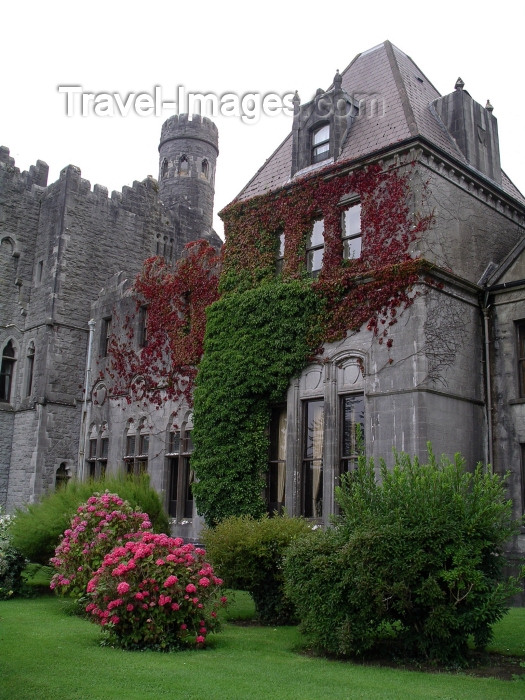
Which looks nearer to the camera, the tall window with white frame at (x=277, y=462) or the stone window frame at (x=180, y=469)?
the tall window with white frame at (x=277, y=462)

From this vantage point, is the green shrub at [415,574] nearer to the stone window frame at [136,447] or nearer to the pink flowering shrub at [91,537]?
the pink flowering shrub at [91,537]

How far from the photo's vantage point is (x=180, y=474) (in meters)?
22.0

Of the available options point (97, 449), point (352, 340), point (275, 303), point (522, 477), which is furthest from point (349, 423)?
point (97, 449)

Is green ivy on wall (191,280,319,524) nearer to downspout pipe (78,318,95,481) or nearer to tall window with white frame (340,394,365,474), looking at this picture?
tall window with white frame (340,394,365,474)

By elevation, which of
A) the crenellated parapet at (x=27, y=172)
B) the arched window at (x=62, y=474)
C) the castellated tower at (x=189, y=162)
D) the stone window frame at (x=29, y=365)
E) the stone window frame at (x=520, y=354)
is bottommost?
the arched window at (x=62, y=474)

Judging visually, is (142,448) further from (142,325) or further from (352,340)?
(352,340)

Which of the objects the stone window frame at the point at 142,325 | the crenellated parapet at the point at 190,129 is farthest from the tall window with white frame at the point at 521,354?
the crenellated parapet at the point at 190,129

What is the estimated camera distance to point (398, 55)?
2197cm

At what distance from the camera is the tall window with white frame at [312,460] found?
17.1 metres

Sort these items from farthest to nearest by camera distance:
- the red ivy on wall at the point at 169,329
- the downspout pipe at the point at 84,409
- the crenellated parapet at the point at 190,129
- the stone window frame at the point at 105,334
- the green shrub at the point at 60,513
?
the crenellated parapet at the point at 190,129 → the stone window frame at the point at 105,334 → the downspout pipe at the point at 84,409 → the red ivy on wall at the point at 169,329 → the green shrub at the point at 60,513

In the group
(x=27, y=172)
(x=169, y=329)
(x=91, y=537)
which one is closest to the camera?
(x=91, y=537)

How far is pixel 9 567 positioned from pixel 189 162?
26.8 meters

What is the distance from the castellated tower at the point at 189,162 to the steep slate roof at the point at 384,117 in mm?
14773

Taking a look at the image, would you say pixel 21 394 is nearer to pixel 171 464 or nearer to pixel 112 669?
pixel 171 464
